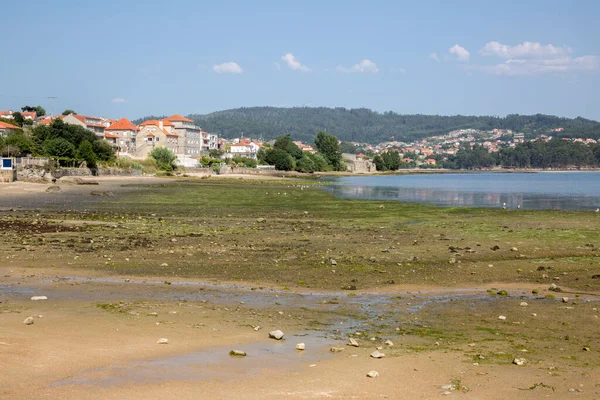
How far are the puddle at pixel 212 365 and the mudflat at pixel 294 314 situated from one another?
3 centimetres

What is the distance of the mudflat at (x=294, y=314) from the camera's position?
8648mm

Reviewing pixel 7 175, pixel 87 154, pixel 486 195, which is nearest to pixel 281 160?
pixel 87 154

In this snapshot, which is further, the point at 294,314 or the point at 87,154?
the point at 87,154

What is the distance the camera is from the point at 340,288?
52.1 ft

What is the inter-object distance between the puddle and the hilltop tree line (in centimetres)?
9098

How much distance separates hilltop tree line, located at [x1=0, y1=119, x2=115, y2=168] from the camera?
101 meters

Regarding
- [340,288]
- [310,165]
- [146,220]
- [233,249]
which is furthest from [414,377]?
[310,165]

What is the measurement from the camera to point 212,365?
9.34 metres

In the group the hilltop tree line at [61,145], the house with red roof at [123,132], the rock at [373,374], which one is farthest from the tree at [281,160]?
the rock at [373,374]

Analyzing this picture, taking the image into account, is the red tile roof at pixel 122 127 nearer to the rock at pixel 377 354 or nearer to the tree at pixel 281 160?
the tree at pixel 281 160

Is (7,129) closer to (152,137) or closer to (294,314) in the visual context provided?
(152,137)

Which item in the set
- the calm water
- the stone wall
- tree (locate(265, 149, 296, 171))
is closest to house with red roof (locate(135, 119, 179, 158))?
tree (locate(265, 149, 296, 171))

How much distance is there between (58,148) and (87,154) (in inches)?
173

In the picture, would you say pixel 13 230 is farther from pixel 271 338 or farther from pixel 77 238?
pixel 271 338
